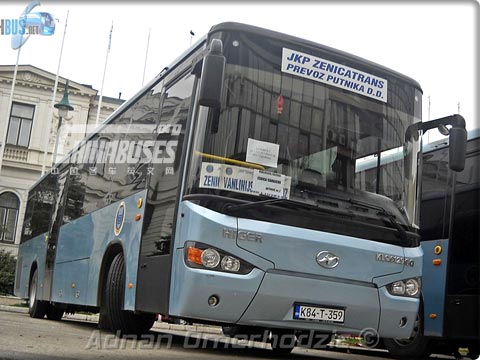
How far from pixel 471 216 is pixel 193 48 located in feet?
14.8

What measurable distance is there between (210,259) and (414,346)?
4.98 meters

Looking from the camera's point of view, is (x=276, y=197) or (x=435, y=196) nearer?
(x=276, y=197)

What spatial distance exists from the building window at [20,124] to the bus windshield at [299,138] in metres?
30.1

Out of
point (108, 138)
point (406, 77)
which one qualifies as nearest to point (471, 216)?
point (406, 77)

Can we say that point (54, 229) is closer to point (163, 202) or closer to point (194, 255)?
point (163, 202)

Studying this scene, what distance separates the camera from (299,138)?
623cm

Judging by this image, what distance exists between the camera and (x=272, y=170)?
19.8 ft

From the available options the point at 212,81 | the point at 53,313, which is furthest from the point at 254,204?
the point at 53,313

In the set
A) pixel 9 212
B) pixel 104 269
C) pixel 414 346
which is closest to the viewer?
pixel 104 269

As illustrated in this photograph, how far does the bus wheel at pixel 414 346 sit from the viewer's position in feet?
30.0

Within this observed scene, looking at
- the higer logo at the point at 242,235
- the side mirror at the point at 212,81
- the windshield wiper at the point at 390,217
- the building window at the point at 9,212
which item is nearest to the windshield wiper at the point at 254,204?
the higer logo at the point at 242,235

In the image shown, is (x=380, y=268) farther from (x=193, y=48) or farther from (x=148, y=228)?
(x=193, y=48)

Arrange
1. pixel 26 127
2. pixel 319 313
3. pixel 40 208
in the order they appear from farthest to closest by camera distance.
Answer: pixel 26 127, pixel 40 208, pixel 319 313

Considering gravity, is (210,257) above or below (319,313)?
above
